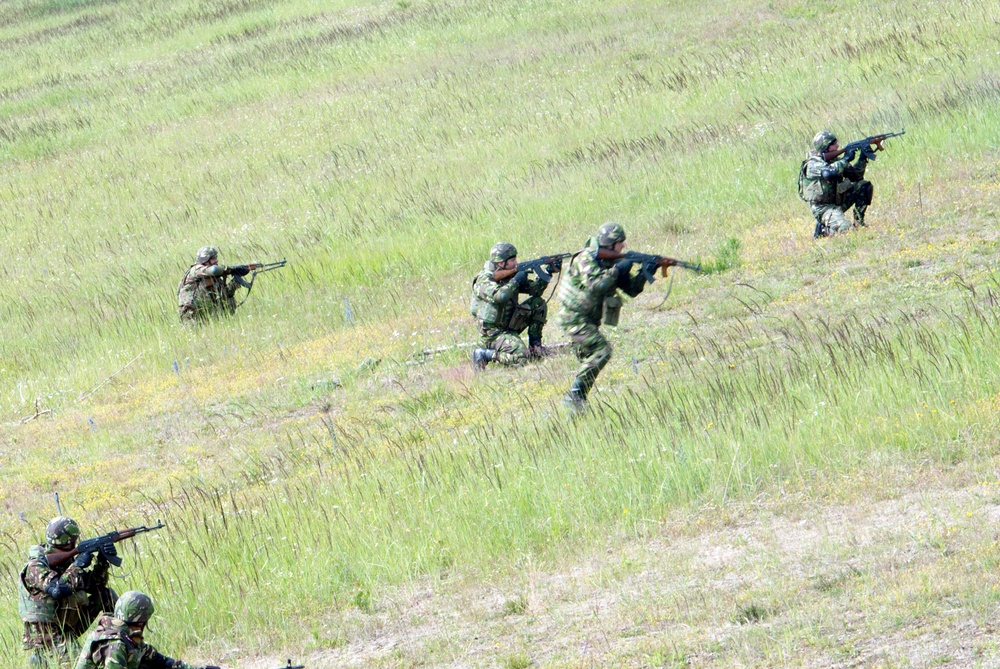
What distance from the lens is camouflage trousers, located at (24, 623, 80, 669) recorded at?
25.8 ft

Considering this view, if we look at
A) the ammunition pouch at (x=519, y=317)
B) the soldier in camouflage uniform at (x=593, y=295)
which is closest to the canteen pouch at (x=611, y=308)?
the soldier in camouflage uniform at (x=593, y=295)

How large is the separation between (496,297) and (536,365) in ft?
2.70

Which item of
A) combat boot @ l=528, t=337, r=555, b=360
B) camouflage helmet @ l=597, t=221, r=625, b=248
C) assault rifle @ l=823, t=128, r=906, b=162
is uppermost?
assault rifle @ l=823, t=128, r=906, b=162

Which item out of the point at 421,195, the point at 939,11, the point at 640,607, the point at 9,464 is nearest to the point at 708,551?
the point at 640,607

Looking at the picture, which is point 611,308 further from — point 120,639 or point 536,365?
point 120,639

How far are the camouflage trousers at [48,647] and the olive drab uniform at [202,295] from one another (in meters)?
8.91

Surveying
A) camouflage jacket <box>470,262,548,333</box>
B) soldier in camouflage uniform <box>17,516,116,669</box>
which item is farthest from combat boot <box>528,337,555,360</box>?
soldier in camouflage uniform <box>17,516,116,669</box>

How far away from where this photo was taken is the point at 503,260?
12922 mm

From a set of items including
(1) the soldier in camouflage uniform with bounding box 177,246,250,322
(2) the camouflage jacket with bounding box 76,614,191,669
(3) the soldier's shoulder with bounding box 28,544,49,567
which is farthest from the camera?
(1) the soldier in camouflage uniform with bounding box 177,246,250,322

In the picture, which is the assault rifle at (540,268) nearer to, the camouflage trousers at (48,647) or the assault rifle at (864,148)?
the assault rifle at (864,148)

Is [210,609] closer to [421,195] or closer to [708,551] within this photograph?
[708,551]

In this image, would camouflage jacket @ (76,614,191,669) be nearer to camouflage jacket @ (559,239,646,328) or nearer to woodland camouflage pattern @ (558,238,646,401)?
woodland camouflage pattern @ (558,238,646,401)

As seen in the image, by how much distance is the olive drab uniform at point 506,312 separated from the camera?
505 inches

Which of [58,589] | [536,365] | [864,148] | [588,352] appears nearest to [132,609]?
[58,589]
